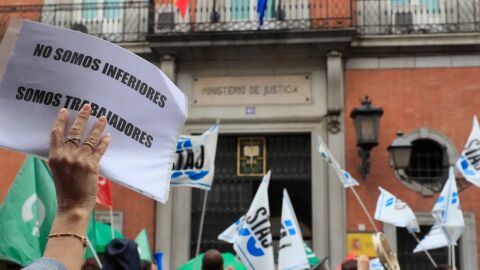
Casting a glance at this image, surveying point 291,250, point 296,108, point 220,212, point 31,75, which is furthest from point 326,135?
point 31,75

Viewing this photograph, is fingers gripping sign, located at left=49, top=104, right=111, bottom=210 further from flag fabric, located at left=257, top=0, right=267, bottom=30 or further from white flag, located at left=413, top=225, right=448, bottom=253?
flag fabric, located at left=257, top=0, right=267, bottom=30

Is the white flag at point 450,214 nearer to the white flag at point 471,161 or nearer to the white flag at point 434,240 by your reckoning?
the white flag at point 471,161

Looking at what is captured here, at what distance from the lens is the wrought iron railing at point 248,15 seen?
38.8ft

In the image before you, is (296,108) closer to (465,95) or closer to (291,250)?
(465,95)

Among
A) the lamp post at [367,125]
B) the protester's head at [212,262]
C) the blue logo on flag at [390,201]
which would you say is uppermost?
the lamp post at [367,125]

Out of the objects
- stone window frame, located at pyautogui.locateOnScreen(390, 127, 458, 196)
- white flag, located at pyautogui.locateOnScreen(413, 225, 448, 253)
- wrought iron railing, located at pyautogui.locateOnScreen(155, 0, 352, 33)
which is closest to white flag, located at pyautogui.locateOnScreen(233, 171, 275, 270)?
white flag, located at pyautogui.locateOnScreen(413, 225, 448, 253)

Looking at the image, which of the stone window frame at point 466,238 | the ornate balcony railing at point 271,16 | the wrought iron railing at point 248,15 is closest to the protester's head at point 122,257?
the stone window frame at point 466,238

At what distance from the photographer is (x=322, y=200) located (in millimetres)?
11141

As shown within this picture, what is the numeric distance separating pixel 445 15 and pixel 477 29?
0.70 metres

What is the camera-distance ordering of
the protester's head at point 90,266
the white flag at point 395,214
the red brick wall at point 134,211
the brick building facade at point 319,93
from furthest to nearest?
the red brick wall at point 134,211
the brick building facade at point 319,93
the white flag at point 395,214
the protester's head at point 90,266

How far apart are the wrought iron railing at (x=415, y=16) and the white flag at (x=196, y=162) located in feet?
16.8

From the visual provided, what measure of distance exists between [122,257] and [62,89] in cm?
183

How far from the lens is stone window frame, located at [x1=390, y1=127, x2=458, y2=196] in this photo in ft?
35.8

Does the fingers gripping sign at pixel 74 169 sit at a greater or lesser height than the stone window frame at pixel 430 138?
lesser
